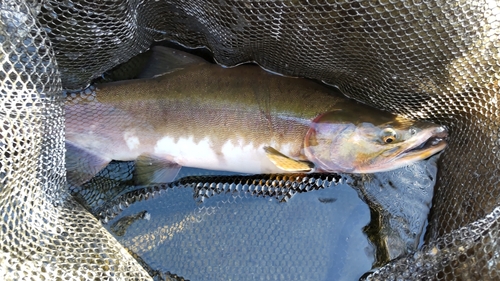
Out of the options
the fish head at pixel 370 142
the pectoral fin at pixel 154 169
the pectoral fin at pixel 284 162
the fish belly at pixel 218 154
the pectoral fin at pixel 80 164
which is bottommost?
the pectoral fin at pixel 80 164

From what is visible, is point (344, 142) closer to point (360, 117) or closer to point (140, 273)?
point (360, 117)

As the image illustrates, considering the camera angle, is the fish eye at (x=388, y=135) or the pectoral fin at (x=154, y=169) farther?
the pectoral fin at (x=154, y=169)

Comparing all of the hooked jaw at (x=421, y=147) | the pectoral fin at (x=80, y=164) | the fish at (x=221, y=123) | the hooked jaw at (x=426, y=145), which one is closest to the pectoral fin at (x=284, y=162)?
the fish at (x=221, y=123)

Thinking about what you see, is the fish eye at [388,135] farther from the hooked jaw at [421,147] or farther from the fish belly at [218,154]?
the fish belly at [218,154]

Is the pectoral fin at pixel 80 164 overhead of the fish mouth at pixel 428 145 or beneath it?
beneath

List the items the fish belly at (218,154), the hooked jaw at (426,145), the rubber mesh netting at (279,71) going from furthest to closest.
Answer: the fish belly at (218,154) < the hooked jaw at (426,145) < the rubber mesh netting at (279,71)

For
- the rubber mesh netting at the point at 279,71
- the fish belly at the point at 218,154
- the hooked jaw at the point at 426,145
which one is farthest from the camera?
the fish belly at the point at 218,154
